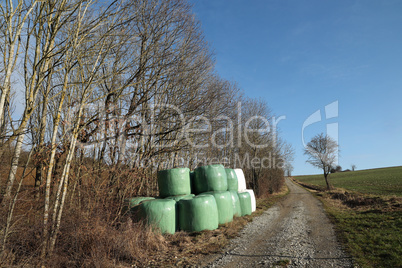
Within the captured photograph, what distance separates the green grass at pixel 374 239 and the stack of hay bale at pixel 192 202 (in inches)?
159

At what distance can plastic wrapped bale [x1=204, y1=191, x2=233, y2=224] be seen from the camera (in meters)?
9.47

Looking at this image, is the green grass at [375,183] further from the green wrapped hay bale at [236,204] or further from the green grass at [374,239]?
the green wrapped hay bale at [236,204]

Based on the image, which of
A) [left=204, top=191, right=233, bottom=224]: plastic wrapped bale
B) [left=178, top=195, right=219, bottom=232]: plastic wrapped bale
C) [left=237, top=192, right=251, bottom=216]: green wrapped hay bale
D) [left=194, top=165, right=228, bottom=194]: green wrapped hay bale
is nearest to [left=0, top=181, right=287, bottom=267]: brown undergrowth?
[left=178, top=195, right=219, bottom=232]: plastic wrapped bale

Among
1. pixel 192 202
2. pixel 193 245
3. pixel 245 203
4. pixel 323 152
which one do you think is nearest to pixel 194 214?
pixel 192 202

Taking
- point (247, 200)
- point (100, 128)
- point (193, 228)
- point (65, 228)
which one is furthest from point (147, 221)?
point (247, 200)

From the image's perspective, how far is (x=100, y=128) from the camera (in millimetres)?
7953

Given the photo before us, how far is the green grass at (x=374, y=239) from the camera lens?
545 centimetres

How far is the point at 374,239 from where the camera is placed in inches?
285

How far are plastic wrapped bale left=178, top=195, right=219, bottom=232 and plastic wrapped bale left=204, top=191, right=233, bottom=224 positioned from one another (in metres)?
1.10

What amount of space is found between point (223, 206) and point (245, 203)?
2.87 meters

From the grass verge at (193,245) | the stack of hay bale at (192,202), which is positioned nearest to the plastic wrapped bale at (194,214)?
the stack of hay bale at (192,202)

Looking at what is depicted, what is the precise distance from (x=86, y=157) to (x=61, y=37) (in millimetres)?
4475

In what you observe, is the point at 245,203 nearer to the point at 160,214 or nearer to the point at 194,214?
the point at 194,214

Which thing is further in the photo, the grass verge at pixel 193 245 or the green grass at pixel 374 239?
the grass verge at pixel 193 245
